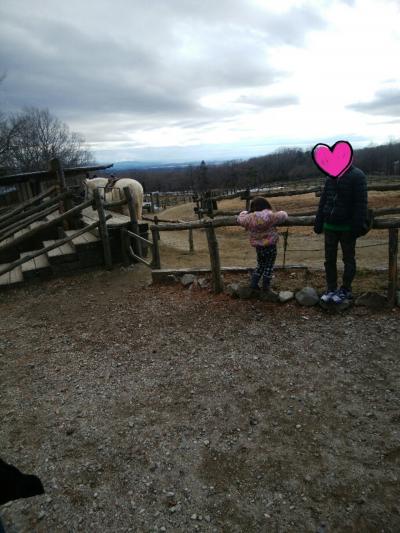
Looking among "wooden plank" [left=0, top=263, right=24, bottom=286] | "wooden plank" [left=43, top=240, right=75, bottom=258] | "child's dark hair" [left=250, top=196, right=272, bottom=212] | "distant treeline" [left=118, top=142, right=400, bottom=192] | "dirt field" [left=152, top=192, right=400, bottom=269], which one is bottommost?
"dirt field" [left=152, top=192, right=400, bottom=269]

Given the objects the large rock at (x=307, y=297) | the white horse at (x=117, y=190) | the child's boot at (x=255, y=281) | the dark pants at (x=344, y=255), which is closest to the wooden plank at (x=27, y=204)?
the white horse at (x=117, y=190)

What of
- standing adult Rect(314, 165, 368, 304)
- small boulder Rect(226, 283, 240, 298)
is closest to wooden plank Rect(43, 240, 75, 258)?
small boulder Rect(226, 283, 240, 298)

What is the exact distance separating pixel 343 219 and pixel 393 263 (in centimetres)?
83

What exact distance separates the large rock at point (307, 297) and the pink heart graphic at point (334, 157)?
57.9 inches

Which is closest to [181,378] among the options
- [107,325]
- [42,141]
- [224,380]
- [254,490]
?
[224,380]

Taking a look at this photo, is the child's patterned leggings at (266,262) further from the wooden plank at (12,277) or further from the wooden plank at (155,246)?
the wooden plank at (12,277)

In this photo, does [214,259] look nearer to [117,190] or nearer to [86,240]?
[86,240]

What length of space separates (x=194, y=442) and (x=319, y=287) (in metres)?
2.88

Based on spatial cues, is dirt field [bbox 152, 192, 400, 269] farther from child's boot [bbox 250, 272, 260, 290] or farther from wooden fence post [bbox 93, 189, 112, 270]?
child's boot [bbox 250, 272, 260, 290]

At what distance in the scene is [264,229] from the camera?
423cm

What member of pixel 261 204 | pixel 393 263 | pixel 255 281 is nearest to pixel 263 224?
pixel 261 204

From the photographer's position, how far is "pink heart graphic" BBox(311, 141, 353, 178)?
3590 mm

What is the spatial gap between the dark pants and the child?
2.09 ft

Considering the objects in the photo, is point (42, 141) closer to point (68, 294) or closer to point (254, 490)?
point (68, 294)
